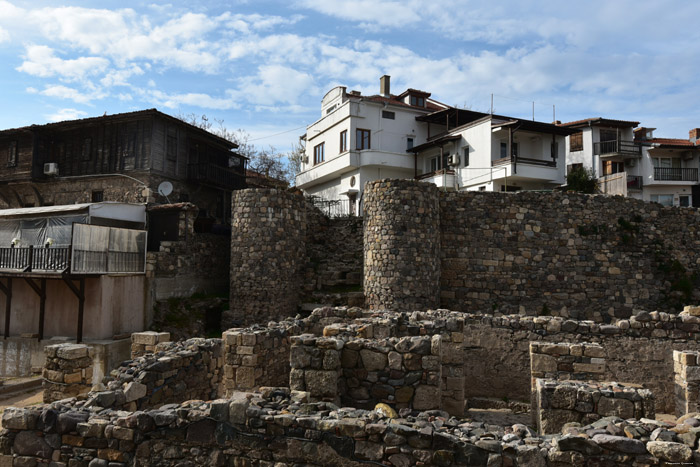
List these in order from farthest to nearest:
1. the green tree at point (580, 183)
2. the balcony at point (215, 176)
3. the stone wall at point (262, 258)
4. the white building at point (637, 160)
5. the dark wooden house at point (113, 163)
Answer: the white building at point (637, 160) → the green tree at point (580, 183) → the balcony at point (215, 176) → the dark wooden house at point (113, 163) → the stone wall at point (262, 258)

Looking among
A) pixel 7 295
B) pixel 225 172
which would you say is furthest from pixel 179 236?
pixel 225 172

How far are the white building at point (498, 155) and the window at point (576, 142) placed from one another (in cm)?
894

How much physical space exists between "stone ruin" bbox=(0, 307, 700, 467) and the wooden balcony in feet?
116

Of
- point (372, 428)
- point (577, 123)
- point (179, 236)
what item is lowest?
point (372, 428)

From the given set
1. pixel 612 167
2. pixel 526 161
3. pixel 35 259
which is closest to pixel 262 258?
pixel 35 259

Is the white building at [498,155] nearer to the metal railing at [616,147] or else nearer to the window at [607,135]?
the metal railing at [616,147]

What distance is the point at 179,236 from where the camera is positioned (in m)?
23.1

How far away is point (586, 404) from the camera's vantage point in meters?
6.61

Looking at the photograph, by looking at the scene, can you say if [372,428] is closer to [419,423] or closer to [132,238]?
[419,423]

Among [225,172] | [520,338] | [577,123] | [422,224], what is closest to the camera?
[520,338]

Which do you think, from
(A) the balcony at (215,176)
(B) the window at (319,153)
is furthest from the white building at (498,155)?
(A) the balcony at (215,176)

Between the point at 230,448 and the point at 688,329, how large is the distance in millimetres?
11131

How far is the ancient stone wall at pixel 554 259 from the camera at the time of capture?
21156 millimetres

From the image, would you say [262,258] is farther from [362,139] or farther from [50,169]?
[50,169]
